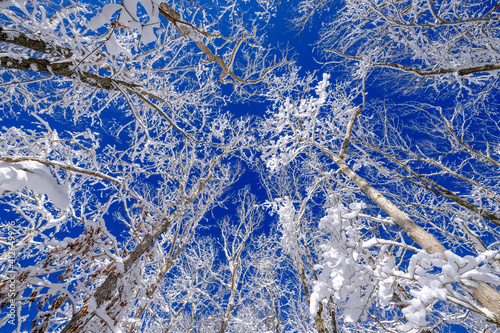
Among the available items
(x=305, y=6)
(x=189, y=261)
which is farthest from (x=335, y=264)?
(x=189, y=261)

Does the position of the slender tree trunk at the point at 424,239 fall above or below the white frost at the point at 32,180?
below

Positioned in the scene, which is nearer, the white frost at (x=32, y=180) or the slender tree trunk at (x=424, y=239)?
the white frost at (x=32, y=180)

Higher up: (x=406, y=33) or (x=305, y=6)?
(x=305, y=6)

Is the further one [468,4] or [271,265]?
[271,265]

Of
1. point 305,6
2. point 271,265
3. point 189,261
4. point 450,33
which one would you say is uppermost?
point 305,6

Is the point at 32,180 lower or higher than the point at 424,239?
higher

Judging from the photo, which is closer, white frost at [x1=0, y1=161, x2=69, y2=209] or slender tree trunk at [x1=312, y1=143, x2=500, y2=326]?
white frost at [x1=0, y1=161, x2=69, y2=209]

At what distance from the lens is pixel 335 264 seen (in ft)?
5.43

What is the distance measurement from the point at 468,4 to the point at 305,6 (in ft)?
9.59

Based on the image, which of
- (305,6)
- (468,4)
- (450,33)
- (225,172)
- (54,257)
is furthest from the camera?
(225,172)

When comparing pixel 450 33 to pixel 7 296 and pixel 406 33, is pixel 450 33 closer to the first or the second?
pixel 406 33

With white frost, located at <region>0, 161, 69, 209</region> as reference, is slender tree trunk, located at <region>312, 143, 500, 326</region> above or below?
below

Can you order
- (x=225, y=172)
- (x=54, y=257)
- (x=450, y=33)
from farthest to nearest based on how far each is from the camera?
(x=225, y=172), (x=450, y=33), (x=54, y=257)

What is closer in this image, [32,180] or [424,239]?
[32,180]
